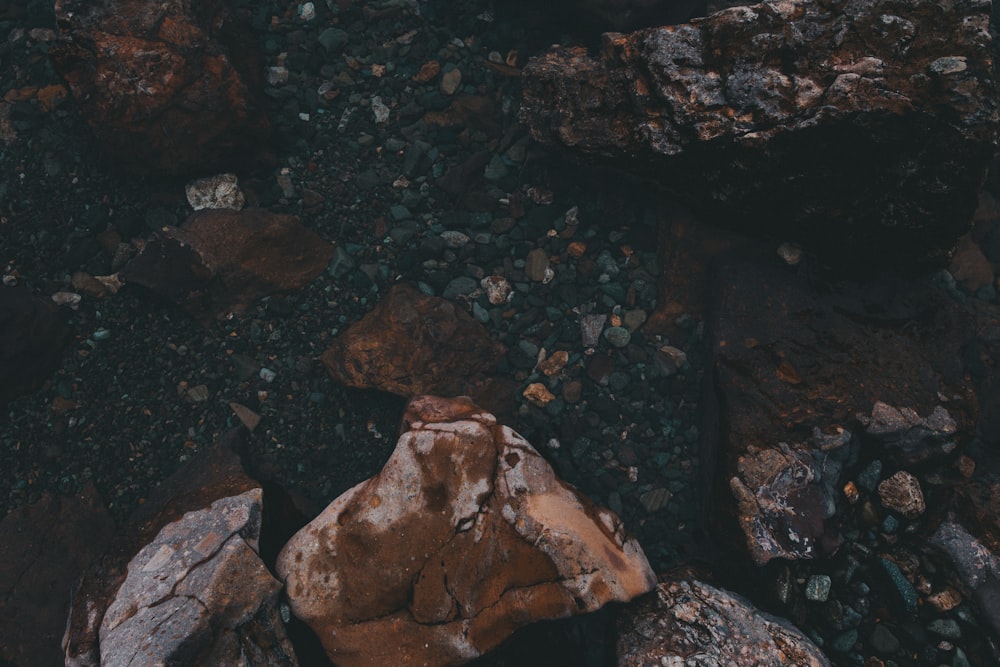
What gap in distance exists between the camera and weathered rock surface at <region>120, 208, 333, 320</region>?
421 cm

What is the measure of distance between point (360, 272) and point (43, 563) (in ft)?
8.71

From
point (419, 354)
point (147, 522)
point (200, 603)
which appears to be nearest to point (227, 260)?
point (419, 354)

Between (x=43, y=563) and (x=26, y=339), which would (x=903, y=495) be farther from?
(x=26, y=339)

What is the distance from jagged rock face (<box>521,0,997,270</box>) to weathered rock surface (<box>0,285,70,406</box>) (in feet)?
12.2

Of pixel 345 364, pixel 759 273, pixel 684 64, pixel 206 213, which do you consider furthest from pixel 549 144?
pixel 206 213

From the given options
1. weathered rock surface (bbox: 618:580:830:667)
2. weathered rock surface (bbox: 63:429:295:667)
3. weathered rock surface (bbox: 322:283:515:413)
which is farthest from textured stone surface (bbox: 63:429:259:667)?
weathered rock surface (bbox: 618:580:830:667)

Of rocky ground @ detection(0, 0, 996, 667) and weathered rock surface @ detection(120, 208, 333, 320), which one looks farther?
weathered rock surface @ detection(120, 208, 333, 320)

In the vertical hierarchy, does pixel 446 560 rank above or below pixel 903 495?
below

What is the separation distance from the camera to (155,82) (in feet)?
13.4

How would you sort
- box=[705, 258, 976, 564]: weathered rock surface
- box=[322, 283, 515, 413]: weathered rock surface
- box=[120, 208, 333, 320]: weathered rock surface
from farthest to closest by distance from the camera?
box=[120, 208, 333, 320]: weathered rock surface < box=[322, 283, 515, 413]: weathered rock surface < box=[705, 258, 976, 564]: weathered rock surface

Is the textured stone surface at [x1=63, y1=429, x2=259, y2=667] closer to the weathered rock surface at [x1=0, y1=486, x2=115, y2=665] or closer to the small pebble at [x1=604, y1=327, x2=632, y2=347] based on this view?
the weathered rock surface at [x1=0, y1=486, x2=115, y2=665]

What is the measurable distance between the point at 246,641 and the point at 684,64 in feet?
12.2

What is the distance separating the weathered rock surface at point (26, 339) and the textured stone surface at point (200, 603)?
161 cm

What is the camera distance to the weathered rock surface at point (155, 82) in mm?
4066
